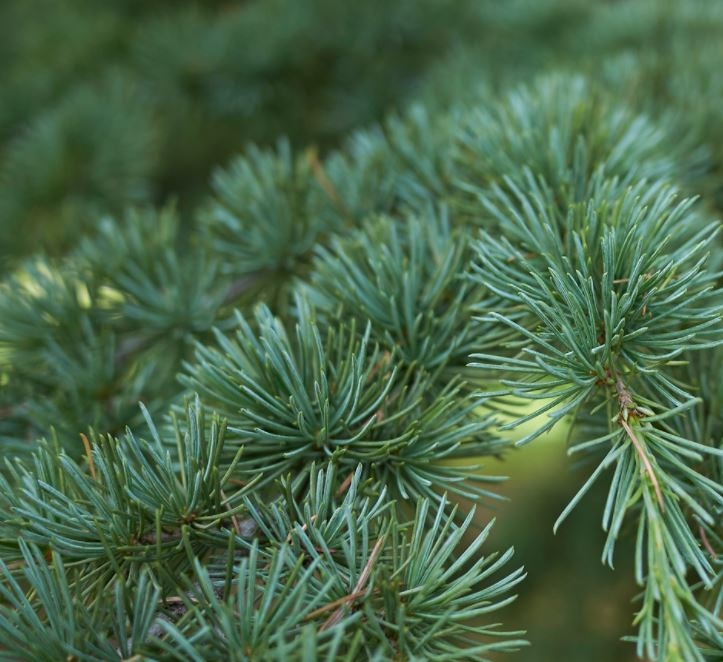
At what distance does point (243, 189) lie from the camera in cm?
42

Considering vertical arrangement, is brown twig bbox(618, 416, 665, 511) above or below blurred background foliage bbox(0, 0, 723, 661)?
below

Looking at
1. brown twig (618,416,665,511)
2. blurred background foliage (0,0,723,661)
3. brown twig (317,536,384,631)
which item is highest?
blurred background foliage (0,0,723,661)

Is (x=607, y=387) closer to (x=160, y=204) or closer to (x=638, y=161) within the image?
(x=638, y=161)

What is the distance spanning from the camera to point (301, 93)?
78 centimetres

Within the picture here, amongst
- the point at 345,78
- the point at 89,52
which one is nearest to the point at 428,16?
the point at 345,78

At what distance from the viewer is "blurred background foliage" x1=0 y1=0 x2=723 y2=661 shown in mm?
539

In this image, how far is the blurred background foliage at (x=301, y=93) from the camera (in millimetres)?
539

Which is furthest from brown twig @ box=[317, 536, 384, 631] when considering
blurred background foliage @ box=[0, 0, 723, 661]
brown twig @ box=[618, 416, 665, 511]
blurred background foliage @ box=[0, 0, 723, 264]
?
blurred background foliage @ box=[0, 0, 723, 264]

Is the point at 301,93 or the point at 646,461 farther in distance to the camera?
the point at 301,93

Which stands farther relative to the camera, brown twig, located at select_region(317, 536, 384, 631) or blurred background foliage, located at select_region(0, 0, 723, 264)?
blurred background foliage, located at select_region(0, 0, 723, 264)

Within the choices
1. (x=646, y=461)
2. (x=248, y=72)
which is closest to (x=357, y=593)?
(x=646, y=461)

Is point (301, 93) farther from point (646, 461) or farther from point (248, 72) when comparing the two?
point (646, 461)

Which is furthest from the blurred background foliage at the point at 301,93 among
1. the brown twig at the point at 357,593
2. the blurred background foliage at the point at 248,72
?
the brown twig at the point at 357,593

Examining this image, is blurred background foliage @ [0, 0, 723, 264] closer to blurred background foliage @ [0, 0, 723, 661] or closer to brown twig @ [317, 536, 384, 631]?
Answer: blurred background foliage @ [0, 0, 723, 661]
